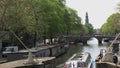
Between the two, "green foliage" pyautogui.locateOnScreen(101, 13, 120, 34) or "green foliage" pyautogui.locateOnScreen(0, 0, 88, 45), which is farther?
"green foliage" pyautogui.locateOnScreen(101, 13, 120, 34)

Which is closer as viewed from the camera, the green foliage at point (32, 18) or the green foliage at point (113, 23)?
the green foliage at point (32, 18)

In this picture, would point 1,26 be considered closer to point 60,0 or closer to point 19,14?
point 19,14

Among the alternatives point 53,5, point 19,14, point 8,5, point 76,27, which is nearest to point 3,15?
point 8,5

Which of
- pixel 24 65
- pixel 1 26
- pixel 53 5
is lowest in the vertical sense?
pixel 24 65

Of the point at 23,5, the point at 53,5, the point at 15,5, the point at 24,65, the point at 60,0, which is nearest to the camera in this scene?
the point at 24,65

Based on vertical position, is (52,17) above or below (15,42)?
above

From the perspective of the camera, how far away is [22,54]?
45.5 meters

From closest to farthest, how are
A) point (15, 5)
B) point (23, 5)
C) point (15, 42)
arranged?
1. point (15, 5)
2. point (23, 5)
3. point (15, 42)

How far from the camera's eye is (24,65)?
31.4 m

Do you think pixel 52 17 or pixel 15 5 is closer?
pixel 15 5

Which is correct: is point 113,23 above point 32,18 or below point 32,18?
above

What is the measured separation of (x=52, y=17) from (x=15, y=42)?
9155 mm

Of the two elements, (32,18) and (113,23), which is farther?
(113,23)

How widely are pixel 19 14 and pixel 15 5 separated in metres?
1.70
